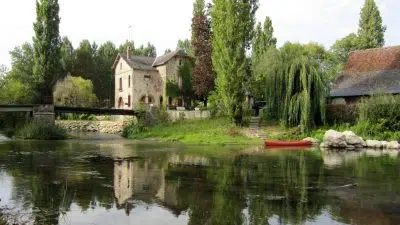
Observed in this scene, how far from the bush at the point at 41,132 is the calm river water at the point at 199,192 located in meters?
19.5

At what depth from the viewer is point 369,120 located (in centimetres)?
3334

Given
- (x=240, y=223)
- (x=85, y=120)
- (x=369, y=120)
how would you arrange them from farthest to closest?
(x=85, y=120) < (x=369, y=120) < (x=240, y=223)

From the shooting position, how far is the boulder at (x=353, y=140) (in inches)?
1216

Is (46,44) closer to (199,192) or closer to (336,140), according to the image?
(336,140)

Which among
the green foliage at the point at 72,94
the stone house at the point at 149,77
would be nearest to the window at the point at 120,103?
the stone house at the point at 149,77

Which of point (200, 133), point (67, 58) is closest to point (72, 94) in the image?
point (67, 58)

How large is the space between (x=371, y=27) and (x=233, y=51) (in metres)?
24.9

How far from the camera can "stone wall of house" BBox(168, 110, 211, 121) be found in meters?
43.6

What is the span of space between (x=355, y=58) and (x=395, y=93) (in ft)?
31.4

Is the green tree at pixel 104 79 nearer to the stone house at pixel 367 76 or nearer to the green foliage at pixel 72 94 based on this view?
the green foliage at pixel 72 94

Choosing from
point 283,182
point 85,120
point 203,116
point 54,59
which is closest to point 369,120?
point 203,116

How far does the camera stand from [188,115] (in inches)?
1764

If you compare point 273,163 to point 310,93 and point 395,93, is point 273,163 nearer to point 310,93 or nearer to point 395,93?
point 310,93

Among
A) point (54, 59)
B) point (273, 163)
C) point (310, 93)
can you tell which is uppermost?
point (54, 59)
